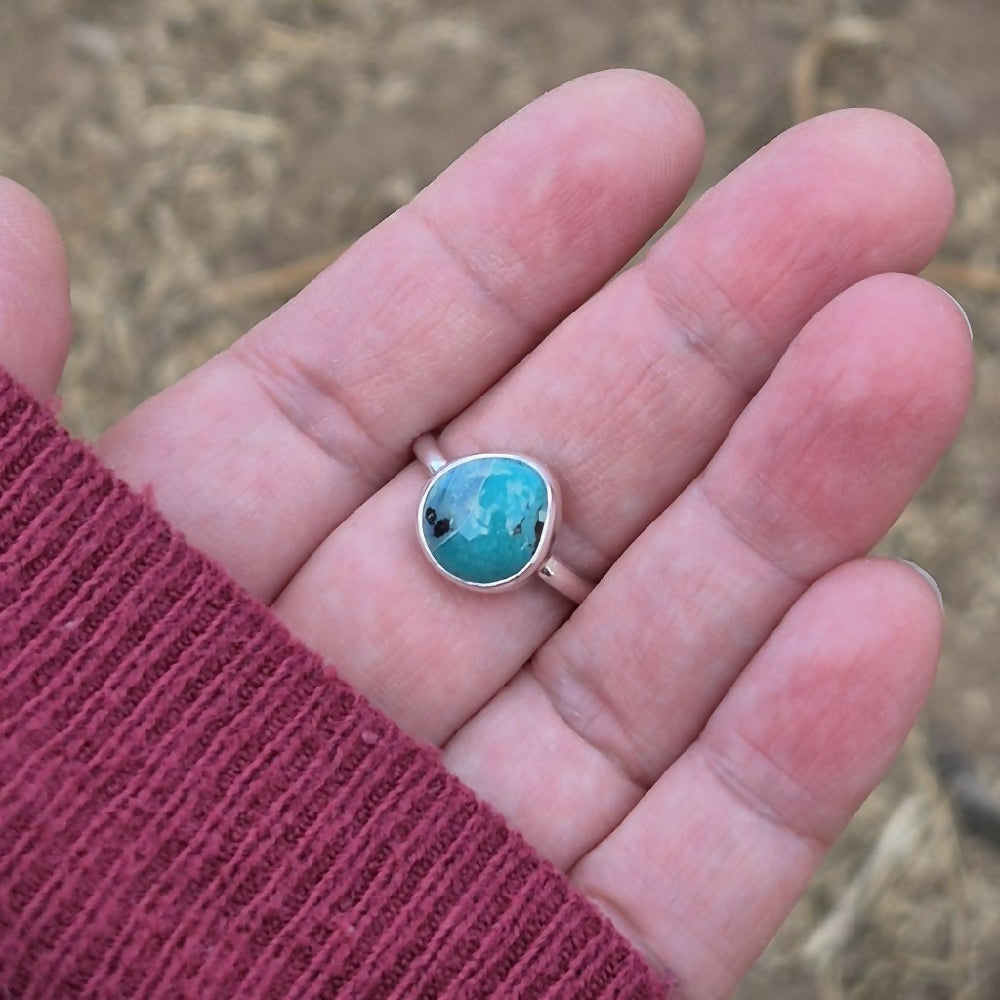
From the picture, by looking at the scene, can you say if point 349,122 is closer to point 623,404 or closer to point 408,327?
point 408,327

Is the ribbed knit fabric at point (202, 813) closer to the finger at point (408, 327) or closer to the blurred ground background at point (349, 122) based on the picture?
the finger at point (408, 327)

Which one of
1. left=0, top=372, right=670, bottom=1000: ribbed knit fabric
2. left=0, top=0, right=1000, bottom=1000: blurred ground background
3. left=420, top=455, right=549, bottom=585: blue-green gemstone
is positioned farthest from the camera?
left=0, top=0, right=1000, bottom=1000: blurred ground background

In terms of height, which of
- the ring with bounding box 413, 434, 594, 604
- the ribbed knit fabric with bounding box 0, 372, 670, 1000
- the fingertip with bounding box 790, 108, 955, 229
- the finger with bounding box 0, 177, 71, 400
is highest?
the fingertip with bounding box 790, 108, 955, 229

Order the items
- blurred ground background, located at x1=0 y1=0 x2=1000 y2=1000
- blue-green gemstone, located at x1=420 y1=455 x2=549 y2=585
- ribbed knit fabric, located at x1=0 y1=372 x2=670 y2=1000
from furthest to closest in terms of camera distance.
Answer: blurred ground background, located at x1=0 y1=0 x2=1000 y2=1000, blue-green gemstone, located at x1=420 y1=455 x2=549 y2=585, ribbed knit fabric, located at x1=0 y1=372 x2=670 y2=1000

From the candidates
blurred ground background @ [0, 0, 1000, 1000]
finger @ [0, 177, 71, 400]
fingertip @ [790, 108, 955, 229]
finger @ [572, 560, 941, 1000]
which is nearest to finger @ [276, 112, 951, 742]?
fingertip @ [790, 108, 955, 229]

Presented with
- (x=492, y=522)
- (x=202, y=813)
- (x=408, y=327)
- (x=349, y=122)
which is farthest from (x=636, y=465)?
(x=349, y=122)

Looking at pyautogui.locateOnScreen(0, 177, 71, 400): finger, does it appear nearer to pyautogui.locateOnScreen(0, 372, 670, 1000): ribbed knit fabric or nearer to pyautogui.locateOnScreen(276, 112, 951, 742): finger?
pyautogui.locateOnScreen(0, 372, 670, 1000): ribbed knit fabric
